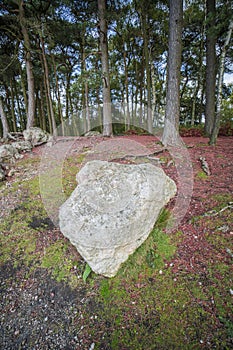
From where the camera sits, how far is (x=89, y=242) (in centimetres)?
210

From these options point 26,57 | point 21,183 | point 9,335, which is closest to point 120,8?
point 26,57

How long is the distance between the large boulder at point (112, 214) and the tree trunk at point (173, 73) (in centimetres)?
314

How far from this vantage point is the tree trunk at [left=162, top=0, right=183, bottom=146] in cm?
478

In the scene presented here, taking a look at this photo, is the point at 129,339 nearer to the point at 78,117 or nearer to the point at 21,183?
the point at 21,183

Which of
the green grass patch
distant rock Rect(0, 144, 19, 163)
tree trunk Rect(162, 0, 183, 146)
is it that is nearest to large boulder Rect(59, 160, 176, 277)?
the green grass patch

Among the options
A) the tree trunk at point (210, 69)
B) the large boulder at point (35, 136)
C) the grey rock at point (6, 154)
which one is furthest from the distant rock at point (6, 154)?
the tree trunk at point (210, 69)

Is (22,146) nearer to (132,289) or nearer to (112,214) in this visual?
(112,214)

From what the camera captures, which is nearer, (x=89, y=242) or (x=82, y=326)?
(x=82, y=326)

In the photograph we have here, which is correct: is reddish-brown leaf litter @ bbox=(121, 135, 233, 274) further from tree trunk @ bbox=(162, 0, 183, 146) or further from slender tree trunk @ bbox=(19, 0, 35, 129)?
slender tree trunk @ bbox=(19, 0, 35, 129)

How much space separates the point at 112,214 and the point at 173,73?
4981mm

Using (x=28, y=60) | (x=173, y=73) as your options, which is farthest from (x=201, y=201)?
(x=28, y=60)

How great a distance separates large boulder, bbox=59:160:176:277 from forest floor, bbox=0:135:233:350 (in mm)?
240

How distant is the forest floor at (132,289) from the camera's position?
1.69 m

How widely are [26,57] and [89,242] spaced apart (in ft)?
33.1
